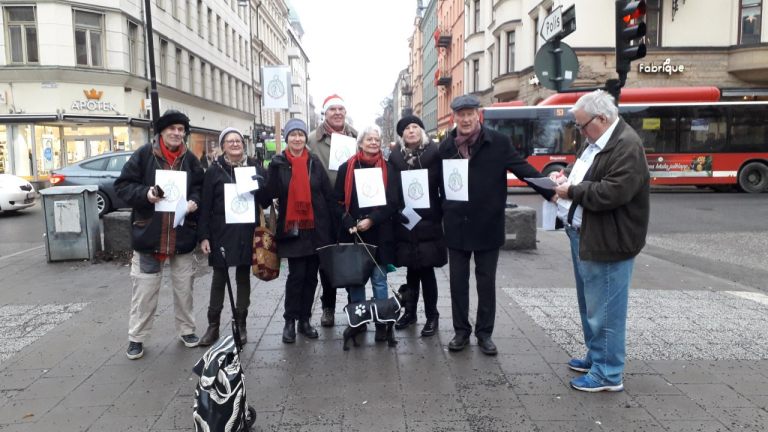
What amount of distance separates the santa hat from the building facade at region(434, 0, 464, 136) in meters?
40.4

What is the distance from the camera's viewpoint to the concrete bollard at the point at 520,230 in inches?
353

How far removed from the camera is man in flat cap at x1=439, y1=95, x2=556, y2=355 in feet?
14.6

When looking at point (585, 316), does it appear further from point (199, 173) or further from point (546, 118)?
point (546, 118)

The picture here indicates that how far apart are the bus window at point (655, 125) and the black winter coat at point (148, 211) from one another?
17901 mm

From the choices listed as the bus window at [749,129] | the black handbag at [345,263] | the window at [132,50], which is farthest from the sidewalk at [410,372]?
the window at [132,50]

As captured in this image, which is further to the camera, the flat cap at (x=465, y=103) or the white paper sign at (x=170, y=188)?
the white paper sign at (x=170, y=188)

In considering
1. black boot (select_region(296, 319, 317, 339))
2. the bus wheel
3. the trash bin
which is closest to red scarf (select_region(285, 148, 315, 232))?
black boot (select_region(296, 319, 317, 339))

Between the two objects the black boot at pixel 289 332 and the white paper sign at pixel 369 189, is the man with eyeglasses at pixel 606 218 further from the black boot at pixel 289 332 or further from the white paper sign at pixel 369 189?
the black boot at pixel 289 332

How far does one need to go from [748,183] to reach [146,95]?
84.3 feet

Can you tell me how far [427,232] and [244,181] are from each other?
5.25 ft

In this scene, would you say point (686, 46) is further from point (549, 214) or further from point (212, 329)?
point (212, 329)

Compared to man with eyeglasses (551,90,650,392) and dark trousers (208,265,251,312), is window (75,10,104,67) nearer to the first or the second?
dark trousers (208,265,251,312)

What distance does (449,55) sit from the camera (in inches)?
2170

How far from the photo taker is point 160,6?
1148 inches
